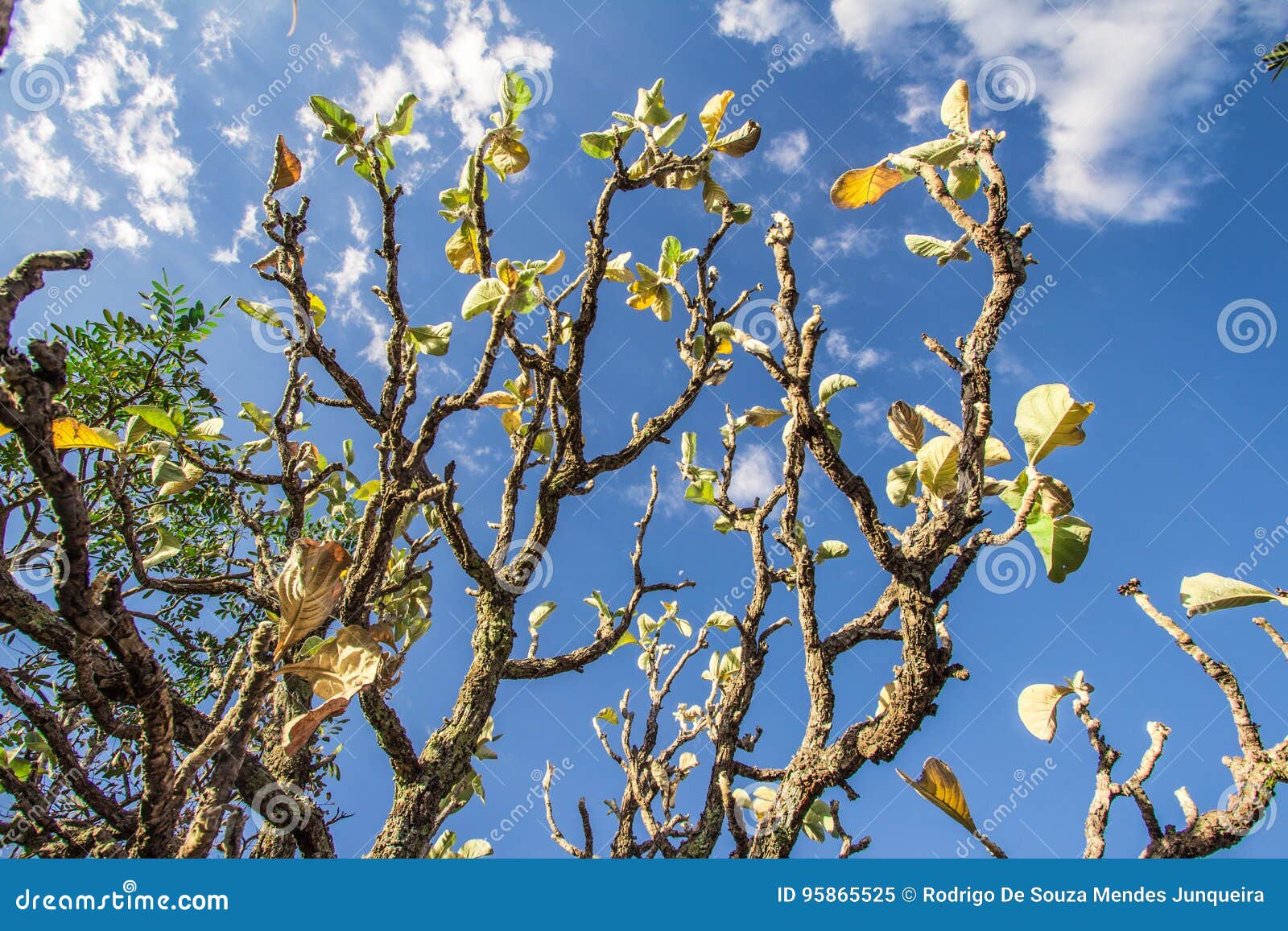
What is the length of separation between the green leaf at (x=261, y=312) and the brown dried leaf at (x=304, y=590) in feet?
5.55

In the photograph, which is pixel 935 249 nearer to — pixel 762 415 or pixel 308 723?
pixel 762 415

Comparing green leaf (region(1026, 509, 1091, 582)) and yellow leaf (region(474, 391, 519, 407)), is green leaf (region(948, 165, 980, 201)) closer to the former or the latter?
green leaf (region(1026, 509, 1091, 582))

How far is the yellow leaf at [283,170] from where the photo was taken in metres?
2.68

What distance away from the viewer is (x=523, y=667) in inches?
130

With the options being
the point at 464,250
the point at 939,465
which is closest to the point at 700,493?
the point at 939,465

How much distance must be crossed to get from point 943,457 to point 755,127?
1709 mm

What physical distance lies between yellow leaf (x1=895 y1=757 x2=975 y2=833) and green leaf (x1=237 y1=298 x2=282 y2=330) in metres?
3.18

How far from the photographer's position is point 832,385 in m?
2.35

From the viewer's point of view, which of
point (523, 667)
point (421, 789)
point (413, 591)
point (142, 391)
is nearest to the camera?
point (421, 789)

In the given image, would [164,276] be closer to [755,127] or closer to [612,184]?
[612,184]

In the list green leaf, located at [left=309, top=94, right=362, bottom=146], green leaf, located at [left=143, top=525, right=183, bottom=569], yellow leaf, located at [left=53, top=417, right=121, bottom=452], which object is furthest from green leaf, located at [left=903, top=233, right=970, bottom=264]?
green leaf, located at [left=143, top=525, right=183, bottom=569]

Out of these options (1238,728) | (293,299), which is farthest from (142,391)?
(1238,728)

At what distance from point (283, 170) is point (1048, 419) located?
3.05m
